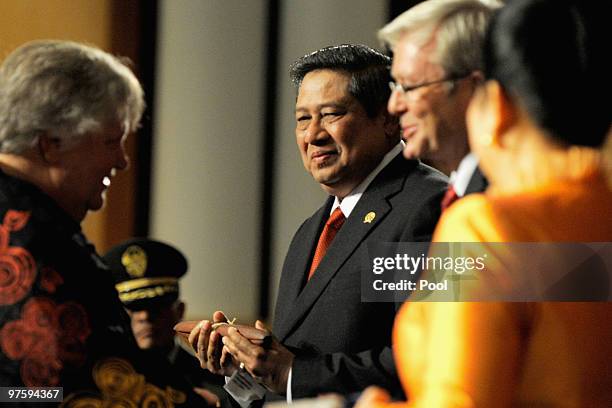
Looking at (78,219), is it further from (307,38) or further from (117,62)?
(307,38)

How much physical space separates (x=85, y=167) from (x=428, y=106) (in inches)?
24.6

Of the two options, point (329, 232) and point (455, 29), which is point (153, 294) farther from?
point (455, 29)

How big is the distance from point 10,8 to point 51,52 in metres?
2.47

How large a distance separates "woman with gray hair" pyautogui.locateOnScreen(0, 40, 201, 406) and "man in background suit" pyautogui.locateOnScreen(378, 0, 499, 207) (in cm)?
52

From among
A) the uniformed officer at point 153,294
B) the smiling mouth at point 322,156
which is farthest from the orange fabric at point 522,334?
the uniformed officer at point 153,294

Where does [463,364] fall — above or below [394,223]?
below

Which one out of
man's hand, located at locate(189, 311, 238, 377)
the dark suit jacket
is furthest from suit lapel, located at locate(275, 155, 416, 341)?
man's hand, located at locate(189, 311, 238, 377)

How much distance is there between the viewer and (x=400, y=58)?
1.57m

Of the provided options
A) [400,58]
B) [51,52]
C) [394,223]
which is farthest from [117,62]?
[394,223]

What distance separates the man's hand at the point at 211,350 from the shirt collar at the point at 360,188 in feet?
1.44

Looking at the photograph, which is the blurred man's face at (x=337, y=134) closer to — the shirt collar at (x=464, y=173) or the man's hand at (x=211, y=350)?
the man's hand at (x=211, y=350)

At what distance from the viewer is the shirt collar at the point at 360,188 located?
2207 mm

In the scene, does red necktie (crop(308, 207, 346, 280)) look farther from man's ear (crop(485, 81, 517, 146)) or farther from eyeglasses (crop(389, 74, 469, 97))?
man's ear (crop(485, 81, 517, 146))

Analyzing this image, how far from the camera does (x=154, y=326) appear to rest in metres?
2.87
